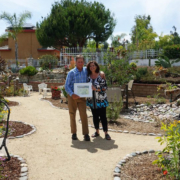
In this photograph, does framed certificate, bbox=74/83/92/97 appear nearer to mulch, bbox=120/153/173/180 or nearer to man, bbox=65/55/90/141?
man, bbox=65/55/90/141

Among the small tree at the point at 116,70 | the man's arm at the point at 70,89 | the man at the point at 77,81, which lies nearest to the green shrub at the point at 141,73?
the small tree at the point at 116,70

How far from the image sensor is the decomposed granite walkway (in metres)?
4.06

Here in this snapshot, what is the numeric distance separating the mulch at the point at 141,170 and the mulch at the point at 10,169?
1606 millimetres

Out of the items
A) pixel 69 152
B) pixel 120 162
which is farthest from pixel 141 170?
pixel 69 152

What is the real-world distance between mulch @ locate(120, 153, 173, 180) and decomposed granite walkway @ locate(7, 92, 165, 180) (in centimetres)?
23

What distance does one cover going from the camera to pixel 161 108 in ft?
32.3

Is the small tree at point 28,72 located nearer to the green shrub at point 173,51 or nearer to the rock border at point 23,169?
the green shrub at point 173,51

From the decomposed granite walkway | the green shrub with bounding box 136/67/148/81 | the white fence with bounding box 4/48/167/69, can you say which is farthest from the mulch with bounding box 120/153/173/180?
the white fence with bounding box 4/48/167/69

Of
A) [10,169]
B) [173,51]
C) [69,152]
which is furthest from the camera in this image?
[173,51]

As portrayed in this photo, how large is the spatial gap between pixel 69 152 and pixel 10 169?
1.23 meters

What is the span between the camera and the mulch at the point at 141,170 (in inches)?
148

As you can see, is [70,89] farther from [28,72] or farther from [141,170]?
[28,72]

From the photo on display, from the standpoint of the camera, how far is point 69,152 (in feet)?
16.5

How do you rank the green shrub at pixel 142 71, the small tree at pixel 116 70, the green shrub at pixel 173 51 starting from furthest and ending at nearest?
1. the green shrub at pixel 173 51
2. the green shrub at pixel 142 71
3. the small tree at pixel 116 70
